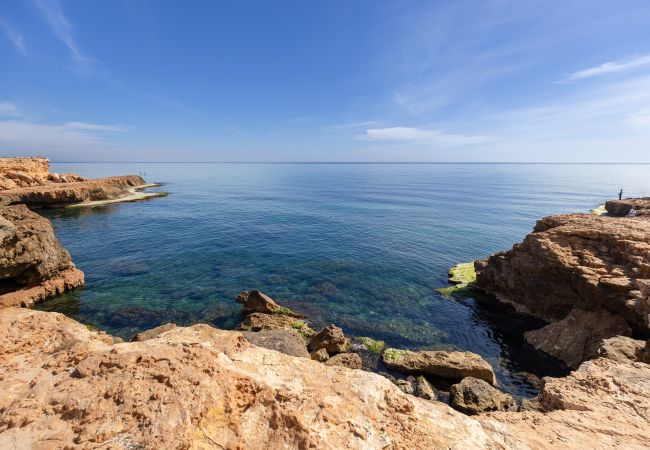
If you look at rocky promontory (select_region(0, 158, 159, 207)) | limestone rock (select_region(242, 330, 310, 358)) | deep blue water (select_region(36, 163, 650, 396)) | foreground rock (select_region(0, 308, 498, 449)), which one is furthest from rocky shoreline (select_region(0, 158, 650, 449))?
rocky promontory (select_region(0, 158, 159, 207))

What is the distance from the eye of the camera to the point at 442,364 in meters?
20.5

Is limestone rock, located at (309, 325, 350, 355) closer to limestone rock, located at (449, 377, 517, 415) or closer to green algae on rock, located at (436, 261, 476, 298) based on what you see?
limestone rock, located at (449, 377, 517, 415)

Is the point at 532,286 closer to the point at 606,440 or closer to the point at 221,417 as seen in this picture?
the point at 606,440

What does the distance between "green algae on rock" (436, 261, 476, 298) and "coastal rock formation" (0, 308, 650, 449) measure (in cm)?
2392

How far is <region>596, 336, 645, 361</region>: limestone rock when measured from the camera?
49.3 feet

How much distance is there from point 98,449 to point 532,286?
33.8 m

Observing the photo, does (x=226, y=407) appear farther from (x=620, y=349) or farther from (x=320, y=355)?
(x=620, y=349)

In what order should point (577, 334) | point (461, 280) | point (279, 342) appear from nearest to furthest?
point (279, 342), point (577, 334), point (461, 280)

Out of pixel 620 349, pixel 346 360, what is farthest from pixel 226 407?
pixel 620 349

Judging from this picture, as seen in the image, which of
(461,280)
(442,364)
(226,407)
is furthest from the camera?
(461,280)

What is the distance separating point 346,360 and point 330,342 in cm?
189

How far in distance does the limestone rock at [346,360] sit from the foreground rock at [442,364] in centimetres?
220

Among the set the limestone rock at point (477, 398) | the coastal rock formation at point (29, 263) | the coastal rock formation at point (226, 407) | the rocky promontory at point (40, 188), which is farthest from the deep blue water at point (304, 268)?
the coastal rock formation at point (226, 407)

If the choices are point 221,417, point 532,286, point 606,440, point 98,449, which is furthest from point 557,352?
point 98,449
